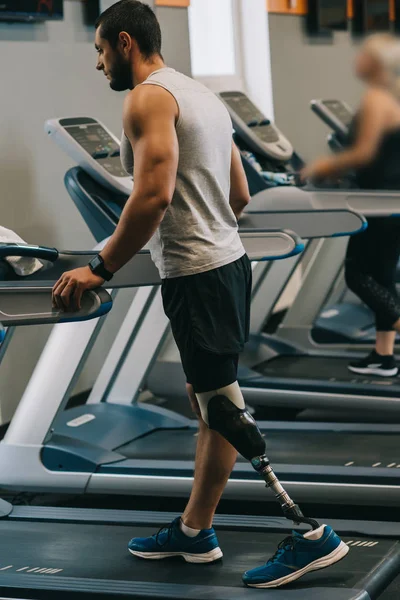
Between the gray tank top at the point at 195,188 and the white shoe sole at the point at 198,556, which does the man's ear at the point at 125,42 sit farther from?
the white shoe sole at the point at 198,556

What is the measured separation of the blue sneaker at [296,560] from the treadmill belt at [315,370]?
176 cm

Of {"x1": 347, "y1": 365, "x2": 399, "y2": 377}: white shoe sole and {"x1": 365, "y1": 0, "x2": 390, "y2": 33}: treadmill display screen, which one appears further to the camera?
{"x1": 365, "y1": 0, "x2": 390, "y2": 33}: treadmill display screen

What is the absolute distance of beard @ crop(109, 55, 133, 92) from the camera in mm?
2123

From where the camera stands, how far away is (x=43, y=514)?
9.61ft

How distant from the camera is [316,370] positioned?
4.32 m

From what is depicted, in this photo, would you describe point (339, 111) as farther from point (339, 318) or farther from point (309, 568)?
point (309, 568)

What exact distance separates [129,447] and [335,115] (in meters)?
2.39

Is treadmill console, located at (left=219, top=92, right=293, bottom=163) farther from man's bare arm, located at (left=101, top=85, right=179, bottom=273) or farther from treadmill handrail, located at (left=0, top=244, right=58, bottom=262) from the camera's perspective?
man's bare arm, located at (left=101, top=85, right=179, bottom=273)

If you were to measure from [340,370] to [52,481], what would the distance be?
1.61 m

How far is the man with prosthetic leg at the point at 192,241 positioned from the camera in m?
2.05

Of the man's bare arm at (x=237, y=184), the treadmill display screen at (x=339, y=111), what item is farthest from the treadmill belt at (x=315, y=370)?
the man's bare arm at (x=237, y=184)

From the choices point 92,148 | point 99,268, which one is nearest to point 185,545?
point 99,268

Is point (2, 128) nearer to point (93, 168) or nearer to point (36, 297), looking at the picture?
point (93, 168)

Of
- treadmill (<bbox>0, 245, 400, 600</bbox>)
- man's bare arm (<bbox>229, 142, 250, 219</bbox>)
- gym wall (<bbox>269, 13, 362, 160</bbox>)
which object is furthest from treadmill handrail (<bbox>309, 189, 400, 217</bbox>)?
gym wall (<bbox>269, 13, 362, 160</bbox>)
